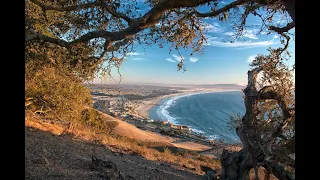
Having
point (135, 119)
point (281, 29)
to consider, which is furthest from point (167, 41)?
point (135, 119)

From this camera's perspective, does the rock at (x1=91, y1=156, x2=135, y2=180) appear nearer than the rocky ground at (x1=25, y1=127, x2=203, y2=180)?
No

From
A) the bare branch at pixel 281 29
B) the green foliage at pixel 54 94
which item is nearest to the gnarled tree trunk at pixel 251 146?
the bare branch at pixel 281 29

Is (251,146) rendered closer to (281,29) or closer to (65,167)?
(281,29)

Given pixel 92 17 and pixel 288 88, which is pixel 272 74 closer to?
pixel 288 88

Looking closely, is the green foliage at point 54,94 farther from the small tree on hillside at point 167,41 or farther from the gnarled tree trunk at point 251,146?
the gnarled tree trunk at point 251,146

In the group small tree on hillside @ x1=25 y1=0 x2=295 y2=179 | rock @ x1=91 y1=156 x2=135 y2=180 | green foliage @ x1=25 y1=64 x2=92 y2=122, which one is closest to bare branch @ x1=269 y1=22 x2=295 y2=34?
small tree on hillside @ x1=25 y1=0 x2=295 y2=179

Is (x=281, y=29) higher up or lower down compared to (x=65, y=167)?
higher up

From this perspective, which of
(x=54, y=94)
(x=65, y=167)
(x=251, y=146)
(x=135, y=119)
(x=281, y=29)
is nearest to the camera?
(x=281, y=29)

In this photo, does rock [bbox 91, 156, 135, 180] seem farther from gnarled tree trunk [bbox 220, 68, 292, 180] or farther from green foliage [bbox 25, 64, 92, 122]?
gnarled tree trunk [bbox 220, 68, 292, 180]

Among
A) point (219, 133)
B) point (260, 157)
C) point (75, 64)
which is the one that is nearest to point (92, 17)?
point (75, 64)

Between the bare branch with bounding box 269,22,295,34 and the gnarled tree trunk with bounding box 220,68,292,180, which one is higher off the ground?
the bare branch with bounding box 269,22,295,34
